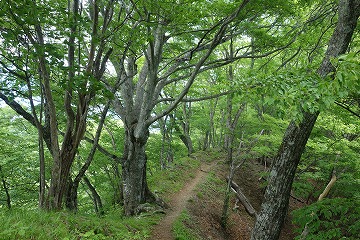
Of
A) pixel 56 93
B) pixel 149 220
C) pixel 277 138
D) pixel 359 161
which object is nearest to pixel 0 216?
pixel 56 93

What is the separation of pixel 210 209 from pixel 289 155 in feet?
22.6

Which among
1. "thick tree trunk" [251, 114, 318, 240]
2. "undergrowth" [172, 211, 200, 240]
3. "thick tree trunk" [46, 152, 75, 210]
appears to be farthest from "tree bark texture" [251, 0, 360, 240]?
"thick tree trunk" [46, 152, 75, 210]

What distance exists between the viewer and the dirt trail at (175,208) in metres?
6.62

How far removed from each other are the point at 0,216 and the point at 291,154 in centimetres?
483

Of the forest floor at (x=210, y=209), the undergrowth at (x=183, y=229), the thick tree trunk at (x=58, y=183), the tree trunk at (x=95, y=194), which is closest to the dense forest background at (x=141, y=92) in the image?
the thick tree trunk at (x=58, y=183)

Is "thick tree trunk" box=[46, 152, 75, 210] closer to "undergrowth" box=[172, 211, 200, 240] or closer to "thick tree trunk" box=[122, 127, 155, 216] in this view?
"undergrowth" box=[172, 211, 200, 240]

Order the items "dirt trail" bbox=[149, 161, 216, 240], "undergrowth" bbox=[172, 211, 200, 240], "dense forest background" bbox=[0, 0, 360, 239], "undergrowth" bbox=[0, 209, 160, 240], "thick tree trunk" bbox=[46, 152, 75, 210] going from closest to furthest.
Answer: "undergrowth" bbox=[0, 209, 160, 240], "dense forest background" bbox=[0, 0, 360, 239], "thick tree trunk" bbox=[46, 152, 75, 210], "dirt trail" bbox=[149, 161, 216, 240], "undergrowth" bbox=[172, 211, 200, 240]

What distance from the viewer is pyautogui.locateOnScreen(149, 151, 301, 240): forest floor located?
8016 mm

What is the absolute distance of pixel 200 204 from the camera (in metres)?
10.6

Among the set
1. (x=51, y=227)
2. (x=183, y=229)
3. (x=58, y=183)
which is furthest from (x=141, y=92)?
(x=51, y=227)

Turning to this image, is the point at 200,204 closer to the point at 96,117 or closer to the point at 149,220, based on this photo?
the point at 149,220

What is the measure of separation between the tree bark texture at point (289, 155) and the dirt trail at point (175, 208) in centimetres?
260

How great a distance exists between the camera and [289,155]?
15.5 feet

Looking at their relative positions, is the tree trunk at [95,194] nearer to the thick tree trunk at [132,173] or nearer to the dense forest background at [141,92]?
the dense forest background at [141,92]
